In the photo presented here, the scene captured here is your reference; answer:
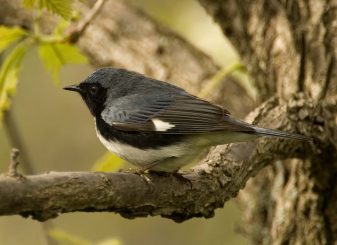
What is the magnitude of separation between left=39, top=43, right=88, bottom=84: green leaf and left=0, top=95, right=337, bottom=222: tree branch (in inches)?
43.2

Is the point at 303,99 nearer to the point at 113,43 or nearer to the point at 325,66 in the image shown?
the point at 325,66

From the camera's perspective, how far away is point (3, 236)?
338 inches

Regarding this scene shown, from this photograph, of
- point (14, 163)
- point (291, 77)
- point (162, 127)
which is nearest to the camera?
point (14, 163)

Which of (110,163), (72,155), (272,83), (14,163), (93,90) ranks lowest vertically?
(72,155)

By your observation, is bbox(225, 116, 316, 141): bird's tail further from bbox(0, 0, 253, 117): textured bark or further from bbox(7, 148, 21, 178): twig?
bbox(7, 148, 21, 178): twig

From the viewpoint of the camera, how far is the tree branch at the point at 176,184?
9.90 feet

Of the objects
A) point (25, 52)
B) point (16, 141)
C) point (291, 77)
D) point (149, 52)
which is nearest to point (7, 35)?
point (25, 52)

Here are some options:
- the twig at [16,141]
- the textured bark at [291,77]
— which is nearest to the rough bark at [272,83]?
the textured bark at [291,77]

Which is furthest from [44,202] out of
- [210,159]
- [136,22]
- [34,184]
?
[136,22]

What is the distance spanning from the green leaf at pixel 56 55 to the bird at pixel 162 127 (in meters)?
0.34

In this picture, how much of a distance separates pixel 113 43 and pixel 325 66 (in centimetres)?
168

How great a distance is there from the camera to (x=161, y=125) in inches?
179

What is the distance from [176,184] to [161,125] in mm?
765

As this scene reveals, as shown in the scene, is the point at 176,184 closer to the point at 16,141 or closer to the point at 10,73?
the point at 10,73
